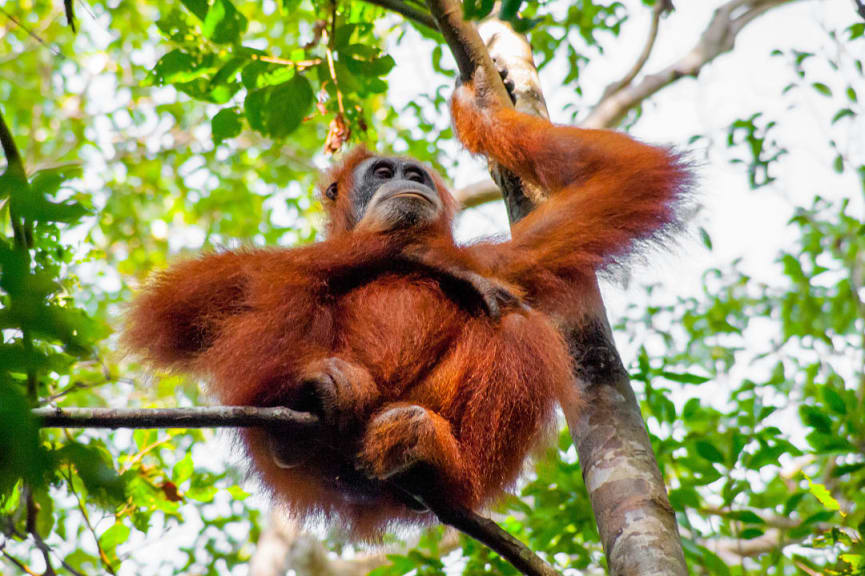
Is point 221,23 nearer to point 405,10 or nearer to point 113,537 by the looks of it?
point 405,10

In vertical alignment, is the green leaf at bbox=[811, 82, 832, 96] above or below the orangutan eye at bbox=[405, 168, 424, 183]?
above

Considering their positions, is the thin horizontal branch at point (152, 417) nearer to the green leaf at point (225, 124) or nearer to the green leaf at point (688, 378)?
the green leaf at point (225, 124)

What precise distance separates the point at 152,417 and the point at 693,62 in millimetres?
6770

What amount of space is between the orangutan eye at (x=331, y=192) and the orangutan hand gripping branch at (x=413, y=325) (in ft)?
2.49

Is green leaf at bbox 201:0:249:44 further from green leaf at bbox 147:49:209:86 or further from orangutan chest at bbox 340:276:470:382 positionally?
orangutan chest at bbox 340:276:470:382

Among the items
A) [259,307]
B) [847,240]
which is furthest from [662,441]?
[847,240]

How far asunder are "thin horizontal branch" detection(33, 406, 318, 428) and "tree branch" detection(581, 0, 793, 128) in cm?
521

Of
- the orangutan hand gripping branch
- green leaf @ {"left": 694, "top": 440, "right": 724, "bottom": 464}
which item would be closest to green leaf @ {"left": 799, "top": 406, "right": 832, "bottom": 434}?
green leaf @ {"left": 694, "top": 440, "right": 724, "bottom": 464}

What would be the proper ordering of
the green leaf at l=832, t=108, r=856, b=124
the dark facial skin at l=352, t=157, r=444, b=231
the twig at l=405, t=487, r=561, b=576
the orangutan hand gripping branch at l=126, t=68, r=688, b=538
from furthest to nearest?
1. the green leaf at l=832, t=108, r=856, b=124
2. the dark facial skin at l=352, t=157, r=444, b=231
3. the orangutan hand gripping branch at l=126, t=68, r=688, b=538
4. the twig at l=405, t=487, r=561, b=576

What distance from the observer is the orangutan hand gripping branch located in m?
2.85

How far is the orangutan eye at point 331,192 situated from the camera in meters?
4.51

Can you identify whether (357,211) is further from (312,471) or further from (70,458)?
(70,458)

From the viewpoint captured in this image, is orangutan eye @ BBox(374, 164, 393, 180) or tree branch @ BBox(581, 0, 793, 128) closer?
orangutan eye @ BBox(374, 164, 393, 180)

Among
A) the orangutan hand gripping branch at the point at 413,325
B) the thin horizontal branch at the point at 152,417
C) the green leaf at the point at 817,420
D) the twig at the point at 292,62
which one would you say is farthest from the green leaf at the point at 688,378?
the thin horizontal branch at the point at 152,417
